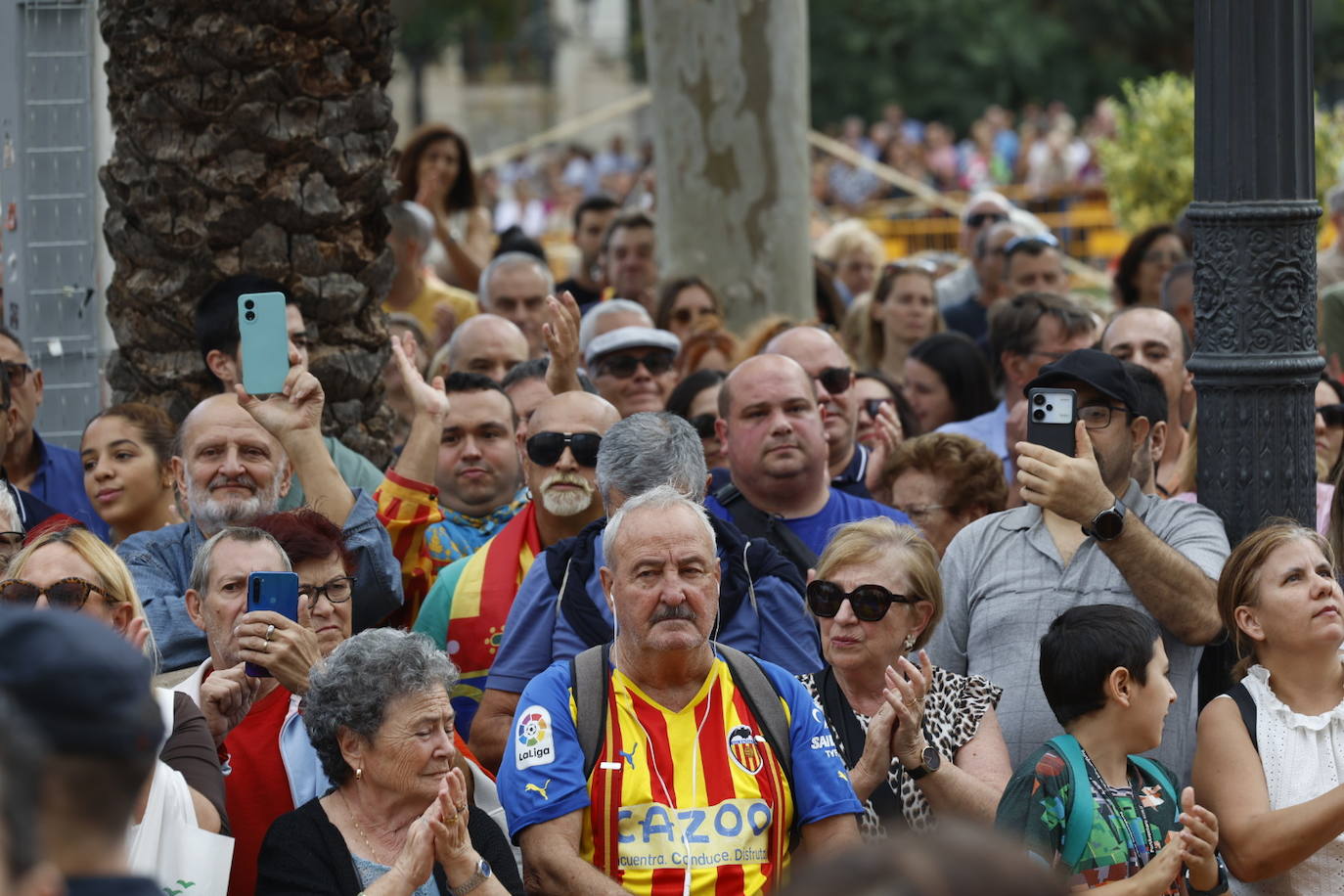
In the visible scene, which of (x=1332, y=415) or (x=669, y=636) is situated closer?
(x=669, y=636)

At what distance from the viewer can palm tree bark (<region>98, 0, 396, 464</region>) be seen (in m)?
7.23

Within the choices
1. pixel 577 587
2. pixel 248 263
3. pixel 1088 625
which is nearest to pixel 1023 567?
pixel 1088 625

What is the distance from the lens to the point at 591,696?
15.6 ft

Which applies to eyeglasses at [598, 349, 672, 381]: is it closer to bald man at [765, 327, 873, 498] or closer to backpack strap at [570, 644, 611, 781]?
bald man at [765, 327, 873, 498]

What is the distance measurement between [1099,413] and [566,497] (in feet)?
5.25

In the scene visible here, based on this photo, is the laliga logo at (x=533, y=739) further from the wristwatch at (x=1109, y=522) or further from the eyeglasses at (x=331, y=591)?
the wristwatch at (x=1109, y=522)

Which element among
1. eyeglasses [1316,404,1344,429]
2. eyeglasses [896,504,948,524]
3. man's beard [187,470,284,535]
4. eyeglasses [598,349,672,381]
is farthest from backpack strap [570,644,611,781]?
eyeglasses [1316,404,1344,429]

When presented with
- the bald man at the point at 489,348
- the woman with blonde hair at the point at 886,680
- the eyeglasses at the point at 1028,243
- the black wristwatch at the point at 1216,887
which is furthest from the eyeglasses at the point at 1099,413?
the eyeglasses at the point at 1028,243

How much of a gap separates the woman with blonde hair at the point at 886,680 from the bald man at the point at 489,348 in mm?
3050

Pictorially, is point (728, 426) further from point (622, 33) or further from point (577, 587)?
point (622, 33)

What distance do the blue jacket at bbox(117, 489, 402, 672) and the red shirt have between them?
0.69 meters

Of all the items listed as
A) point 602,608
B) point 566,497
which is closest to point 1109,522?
point 602,608

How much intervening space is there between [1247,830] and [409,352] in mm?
3322

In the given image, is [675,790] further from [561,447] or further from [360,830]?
[561,447]
